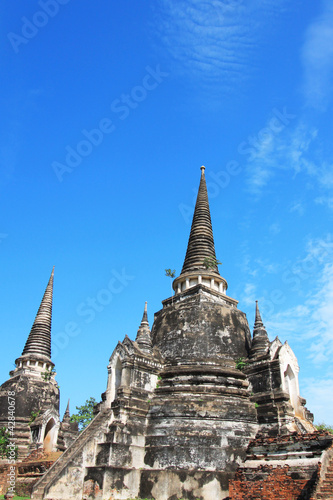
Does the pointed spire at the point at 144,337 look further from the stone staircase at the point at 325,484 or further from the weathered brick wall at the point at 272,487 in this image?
the stone staircase at the point at 325,484

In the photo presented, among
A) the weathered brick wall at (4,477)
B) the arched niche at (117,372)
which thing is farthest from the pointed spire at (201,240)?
the weathered brick wall at (4,477)

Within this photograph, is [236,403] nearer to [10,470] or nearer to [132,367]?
[132,367]

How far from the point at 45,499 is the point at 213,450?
19.9 ft

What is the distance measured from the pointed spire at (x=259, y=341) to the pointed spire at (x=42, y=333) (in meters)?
17.6

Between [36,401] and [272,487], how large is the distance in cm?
1987

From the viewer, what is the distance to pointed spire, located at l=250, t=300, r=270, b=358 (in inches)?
795

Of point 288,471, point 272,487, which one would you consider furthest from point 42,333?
point 288,471

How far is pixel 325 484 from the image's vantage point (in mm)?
11992

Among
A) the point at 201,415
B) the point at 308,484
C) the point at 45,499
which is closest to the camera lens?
the point at 308,484

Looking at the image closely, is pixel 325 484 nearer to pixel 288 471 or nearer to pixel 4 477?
pixel 288 471

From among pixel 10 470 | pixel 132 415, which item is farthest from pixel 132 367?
pixel 10 470

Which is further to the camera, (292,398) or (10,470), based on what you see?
(10,470)

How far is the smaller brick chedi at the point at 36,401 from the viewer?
27328 mm

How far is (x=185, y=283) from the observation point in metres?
24.3
